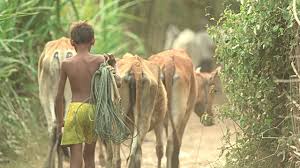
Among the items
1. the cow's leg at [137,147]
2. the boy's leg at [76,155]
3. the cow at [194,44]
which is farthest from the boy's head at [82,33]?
the cow at [194,44]

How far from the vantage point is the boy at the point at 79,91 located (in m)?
6.69

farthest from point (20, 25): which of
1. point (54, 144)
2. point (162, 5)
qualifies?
point (162, 5)

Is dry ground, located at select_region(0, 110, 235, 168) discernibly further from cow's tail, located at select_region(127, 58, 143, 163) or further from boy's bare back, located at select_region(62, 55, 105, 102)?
boy's bare back, located at select_region(62, 55, 105, 102)

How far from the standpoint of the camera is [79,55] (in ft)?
22.4

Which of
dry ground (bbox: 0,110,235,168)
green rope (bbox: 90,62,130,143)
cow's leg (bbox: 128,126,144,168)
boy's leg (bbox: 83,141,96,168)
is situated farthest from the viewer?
dry ground (bbox: 0,110,235,168)

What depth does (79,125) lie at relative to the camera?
6699 millimetres

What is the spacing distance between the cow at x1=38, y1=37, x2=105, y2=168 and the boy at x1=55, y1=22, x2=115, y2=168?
2.29 m

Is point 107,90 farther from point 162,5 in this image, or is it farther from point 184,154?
point 162,5

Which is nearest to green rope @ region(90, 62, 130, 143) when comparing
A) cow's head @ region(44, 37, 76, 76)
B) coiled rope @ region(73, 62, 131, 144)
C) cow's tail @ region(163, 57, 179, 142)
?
coiled rope @ region(73, 62, 131, 144)

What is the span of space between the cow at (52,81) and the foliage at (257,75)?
229 centimetres

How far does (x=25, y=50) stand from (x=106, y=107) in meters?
4.96

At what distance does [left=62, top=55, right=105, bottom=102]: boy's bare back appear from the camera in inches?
265

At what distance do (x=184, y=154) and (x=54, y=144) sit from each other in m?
2.71

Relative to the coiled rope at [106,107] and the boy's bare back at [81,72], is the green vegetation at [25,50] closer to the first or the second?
the boy's bare back at [81,72]
